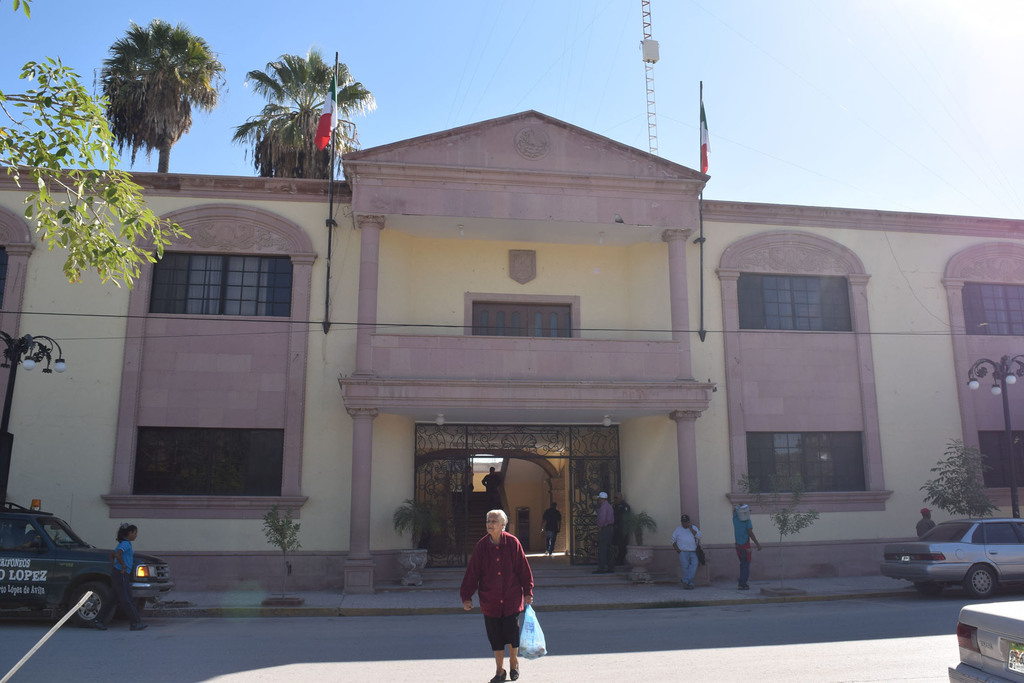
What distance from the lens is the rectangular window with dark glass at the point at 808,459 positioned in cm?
1870

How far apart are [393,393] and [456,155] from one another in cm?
539

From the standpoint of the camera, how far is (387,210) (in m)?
17.2

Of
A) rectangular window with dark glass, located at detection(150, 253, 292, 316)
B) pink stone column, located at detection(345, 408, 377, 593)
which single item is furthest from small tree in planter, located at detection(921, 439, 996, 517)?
rectangular window with dark glass, located at detection(150, 253, 292, 316)

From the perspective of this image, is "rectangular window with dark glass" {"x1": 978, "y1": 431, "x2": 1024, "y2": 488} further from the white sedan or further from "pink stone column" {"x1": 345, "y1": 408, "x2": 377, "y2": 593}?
the white sedan

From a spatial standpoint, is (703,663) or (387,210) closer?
(703,663)

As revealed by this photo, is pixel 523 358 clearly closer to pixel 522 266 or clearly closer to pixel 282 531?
pixel 522 266

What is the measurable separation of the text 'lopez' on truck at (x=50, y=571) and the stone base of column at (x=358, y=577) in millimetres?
4326

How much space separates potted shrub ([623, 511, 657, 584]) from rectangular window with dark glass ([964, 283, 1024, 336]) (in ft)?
31.8

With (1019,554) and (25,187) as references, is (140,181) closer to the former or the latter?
(25,187)

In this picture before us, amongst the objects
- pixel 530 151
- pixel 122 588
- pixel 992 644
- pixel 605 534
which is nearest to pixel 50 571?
pixel 122 588

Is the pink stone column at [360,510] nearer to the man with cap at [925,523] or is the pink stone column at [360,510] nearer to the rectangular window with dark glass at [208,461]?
the rectangular window with dark glass at [208,461]

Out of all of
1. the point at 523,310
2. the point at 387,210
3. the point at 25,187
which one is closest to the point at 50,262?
the point at 25,187

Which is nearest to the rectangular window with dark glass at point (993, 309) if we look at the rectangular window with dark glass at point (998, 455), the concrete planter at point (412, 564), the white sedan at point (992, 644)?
the rectangular window with dark glass at point (998, 455)

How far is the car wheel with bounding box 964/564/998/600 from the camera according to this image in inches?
570
